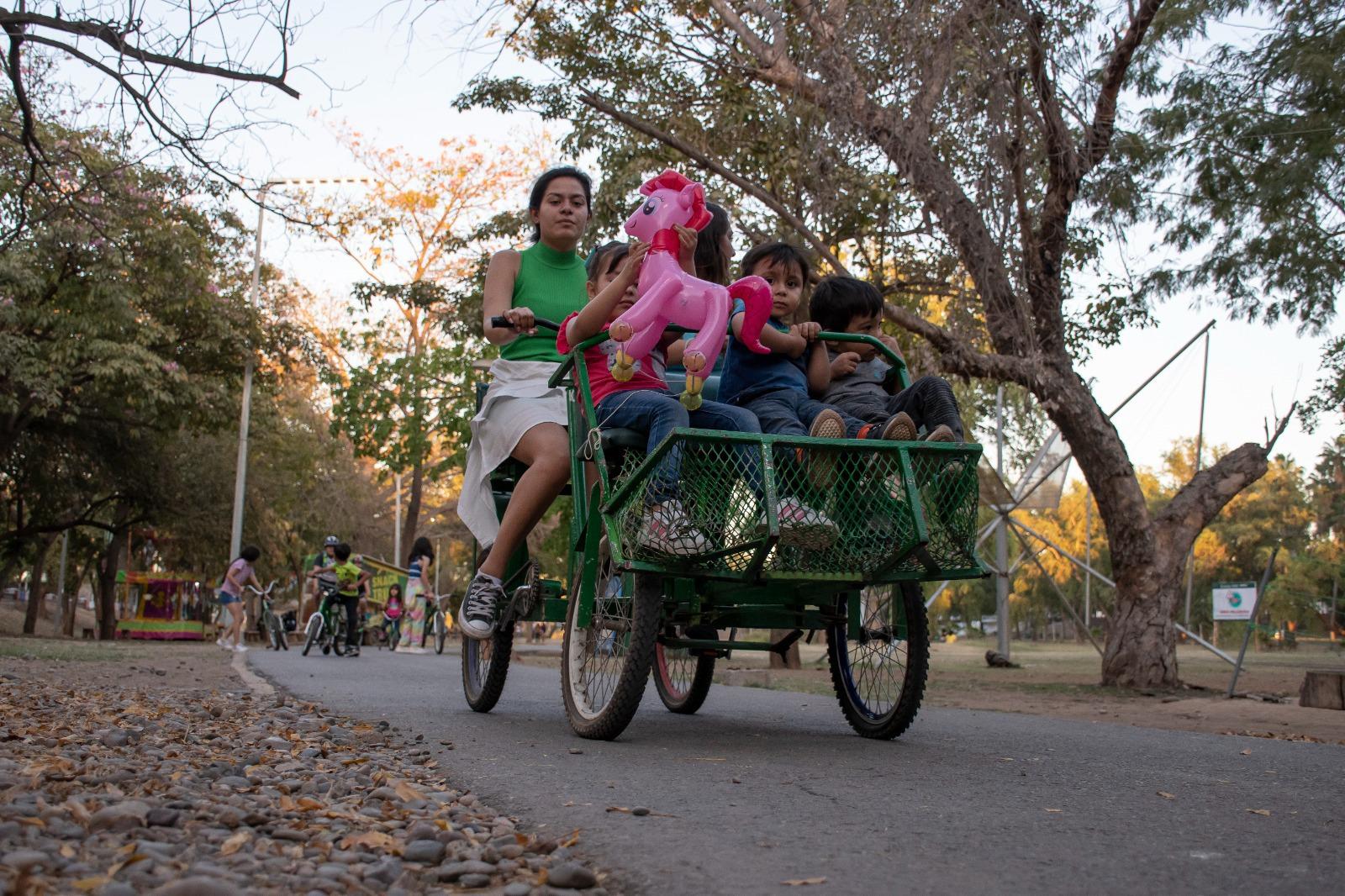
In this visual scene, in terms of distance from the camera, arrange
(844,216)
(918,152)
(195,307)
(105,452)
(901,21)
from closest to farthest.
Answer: (901,21), (918,152), (844,216), (195,307), (105,452)

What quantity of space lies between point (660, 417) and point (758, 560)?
769 mm

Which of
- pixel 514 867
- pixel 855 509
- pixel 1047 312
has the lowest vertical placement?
pixel 514 867

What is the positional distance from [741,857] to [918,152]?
8.26 metres

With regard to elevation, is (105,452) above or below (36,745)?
above

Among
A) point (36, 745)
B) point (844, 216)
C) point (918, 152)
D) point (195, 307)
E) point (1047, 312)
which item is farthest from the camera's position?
point (195, 307)

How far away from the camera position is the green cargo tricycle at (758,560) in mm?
4062

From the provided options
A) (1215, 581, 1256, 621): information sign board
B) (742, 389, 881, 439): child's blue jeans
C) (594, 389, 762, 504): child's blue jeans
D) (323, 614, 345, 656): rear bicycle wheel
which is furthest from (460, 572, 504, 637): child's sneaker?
(323, 614, 345, 656): rear bicycle wheel

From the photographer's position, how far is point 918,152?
9867mm

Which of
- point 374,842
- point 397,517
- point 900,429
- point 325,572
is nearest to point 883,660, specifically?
point 900,429

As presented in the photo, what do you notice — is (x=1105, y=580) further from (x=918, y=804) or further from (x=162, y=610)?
(x=162, y=610)

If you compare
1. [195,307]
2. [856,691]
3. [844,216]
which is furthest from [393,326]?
[856,691]

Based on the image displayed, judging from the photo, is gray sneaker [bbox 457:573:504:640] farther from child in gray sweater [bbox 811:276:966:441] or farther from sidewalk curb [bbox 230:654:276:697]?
sidewalk curb [bbox 230:654:276:697]

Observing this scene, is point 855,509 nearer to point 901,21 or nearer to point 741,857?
point 741,857

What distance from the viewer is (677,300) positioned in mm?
4586
